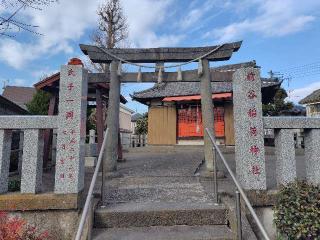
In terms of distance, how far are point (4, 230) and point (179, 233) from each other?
229 centimetres

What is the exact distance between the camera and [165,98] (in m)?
17.6

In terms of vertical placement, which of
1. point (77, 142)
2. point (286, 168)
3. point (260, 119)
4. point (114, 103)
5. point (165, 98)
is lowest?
point (286, 168)

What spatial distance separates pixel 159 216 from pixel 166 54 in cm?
462

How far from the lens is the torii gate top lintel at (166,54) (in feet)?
24.7

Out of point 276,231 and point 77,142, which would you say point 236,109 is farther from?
point 77,142

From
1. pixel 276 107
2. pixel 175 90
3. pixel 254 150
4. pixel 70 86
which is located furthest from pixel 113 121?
pixel 276 107

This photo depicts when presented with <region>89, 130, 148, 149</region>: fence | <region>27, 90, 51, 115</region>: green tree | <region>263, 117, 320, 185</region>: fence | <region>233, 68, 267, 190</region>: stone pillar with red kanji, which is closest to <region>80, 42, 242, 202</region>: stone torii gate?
<region>233, 68, 267, 190</region>: stone pillar with red kanji

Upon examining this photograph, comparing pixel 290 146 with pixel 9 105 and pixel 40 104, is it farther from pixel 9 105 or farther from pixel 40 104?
pixel 40 104

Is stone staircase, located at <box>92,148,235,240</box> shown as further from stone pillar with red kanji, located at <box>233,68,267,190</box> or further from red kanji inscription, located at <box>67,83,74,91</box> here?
red kanji inscription, located at <box>67,83,74,91</box>

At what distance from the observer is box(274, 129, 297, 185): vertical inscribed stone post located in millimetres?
4605

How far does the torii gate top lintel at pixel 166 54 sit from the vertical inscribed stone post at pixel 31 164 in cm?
352

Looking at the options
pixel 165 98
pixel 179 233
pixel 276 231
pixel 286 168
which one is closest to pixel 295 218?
pixel 276 231

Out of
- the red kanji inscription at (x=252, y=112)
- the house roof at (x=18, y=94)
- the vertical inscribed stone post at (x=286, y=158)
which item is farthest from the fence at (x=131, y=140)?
the vertical inscribed stone post at (x=286, y=158)

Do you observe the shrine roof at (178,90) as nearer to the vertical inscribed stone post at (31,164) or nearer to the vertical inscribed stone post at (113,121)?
the vertical inscribed stone post at (113,121)
